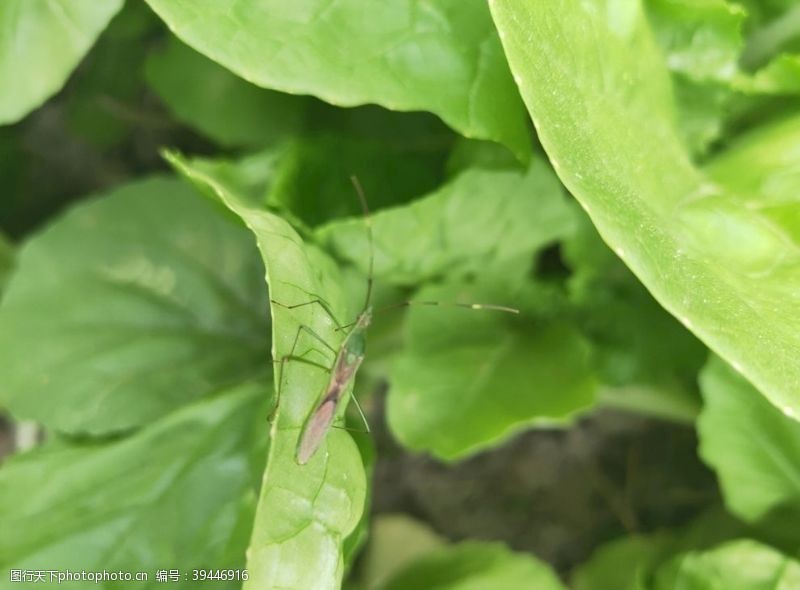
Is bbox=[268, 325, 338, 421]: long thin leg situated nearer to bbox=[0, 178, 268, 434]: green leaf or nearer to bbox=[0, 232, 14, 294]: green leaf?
bbox=[0, 178, 268, 434]: green leaf

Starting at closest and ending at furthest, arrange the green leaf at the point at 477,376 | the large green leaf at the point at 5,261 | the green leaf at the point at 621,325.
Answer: the green leaf at the point at 477,376, the green leaf at the point at 621,325, the large green leaf at the point at 5,261

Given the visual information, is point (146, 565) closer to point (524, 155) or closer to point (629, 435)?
point (524, 155)

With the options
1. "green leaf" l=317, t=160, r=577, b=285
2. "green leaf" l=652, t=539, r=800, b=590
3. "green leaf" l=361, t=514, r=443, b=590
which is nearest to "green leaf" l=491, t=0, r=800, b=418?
"green leaf" l=317, t=160, r=577, b=285

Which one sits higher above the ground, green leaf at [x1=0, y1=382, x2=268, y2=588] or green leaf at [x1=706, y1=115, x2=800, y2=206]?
green leaf at [x1=706, y1=115, x2=800, y2=206]

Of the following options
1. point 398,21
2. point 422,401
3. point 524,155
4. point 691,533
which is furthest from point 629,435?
point 398,21

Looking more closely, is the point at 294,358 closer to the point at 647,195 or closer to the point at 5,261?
the point at 647,195

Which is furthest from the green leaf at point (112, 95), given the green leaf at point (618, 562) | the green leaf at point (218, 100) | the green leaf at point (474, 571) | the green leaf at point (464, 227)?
the green leaf at point (618, 562)

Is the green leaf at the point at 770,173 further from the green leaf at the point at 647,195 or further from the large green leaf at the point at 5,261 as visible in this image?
the large green leaf at the point at 5,261
